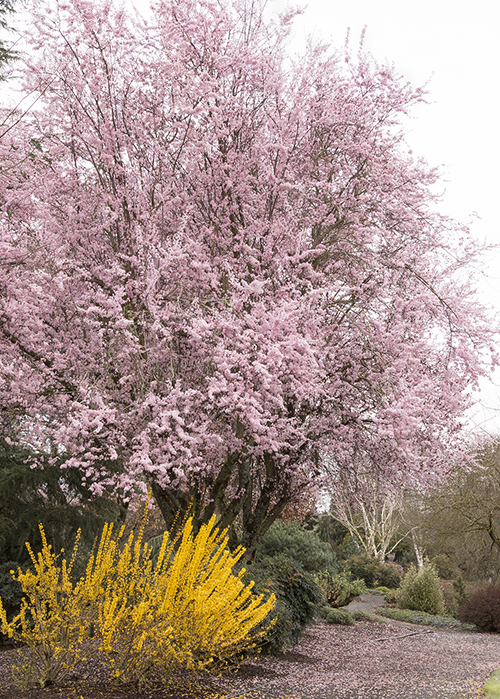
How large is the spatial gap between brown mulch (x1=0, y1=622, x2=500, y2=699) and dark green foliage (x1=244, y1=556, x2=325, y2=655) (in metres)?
0.25

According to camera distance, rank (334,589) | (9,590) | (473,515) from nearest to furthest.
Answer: (9,590), (334,589), (473,515)

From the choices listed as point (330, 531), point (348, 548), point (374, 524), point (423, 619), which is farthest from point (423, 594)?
point (330, 531)

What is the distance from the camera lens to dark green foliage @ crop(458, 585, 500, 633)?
1492 cm

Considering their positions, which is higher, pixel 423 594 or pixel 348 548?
pixel 348 548

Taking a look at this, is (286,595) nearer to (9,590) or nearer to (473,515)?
(9,590)

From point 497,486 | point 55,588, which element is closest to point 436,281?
point 55,588

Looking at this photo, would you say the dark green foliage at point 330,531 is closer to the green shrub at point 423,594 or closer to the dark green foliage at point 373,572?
the dark green foliage at point 373,572

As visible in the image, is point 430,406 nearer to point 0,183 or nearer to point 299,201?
point 299,201

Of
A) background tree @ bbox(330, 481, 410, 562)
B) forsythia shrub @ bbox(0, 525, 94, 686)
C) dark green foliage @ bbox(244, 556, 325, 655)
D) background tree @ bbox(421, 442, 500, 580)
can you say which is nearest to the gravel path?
dark green foliage @ bbox(244, 556, 325, 655)

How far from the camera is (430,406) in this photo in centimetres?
813

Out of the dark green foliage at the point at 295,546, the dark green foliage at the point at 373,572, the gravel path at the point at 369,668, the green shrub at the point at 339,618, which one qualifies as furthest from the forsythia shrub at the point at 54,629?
the dark green foliage at the point at 373,572

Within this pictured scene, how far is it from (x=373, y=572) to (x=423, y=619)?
7968mm

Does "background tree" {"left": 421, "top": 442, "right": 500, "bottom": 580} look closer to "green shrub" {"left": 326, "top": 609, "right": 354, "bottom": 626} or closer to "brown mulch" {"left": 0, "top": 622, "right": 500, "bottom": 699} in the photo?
"green shrub" {"left": 326, "top": 609, "right": 354, "bottom": 626}

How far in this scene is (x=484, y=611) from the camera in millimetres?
15016
